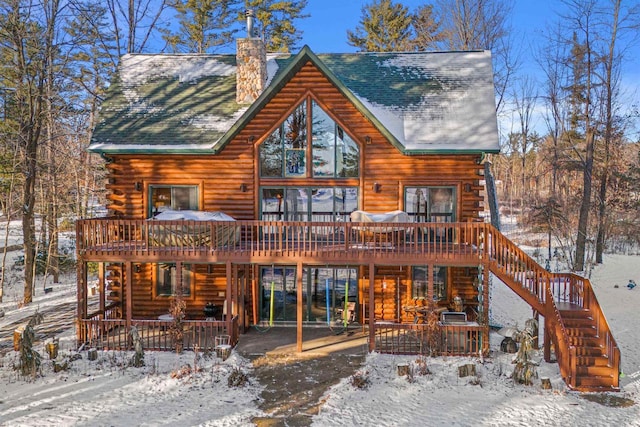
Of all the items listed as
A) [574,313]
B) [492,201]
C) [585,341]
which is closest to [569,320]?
[574,313]

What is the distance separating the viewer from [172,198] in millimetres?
15375

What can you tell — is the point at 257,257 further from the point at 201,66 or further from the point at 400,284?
the point at 201,66

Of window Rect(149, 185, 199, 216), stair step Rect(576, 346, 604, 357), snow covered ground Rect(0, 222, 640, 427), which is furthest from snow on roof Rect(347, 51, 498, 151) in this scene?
snow covered ground Rect(0, 222, 640, 427)

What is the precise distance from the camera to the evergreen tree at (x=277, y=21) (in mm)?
34500

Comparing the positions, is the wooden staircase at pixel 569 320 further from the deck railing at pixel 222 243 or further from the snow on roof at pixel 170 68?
the snow on roof at pixel 170 68

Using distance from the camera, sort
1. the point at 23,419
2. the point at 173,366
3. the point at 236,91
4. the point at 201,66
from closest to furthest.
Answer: the point at 23,419, the point at 173,366, the point at 236,91, the point at 201,66

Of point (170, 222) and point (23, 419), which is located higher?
point (170, 222)

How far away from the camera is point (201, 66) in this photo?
18.2 m

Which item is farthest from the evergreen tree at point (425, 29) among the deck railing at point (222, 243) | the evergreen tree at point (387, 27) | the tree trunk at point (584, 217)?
the deck railing at point (222, 243)

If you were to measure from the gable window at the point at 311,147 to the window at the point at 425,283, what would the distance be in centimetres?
383

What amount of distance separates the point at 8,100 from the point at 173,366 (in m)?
22.1

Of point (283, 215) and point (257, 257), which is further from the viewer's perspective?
point (283, 215)

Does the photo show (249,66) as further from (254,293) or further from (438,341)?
(438,341)

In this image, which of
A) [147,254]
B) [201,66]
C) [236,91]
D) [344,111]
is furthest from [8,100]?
[344,111]
